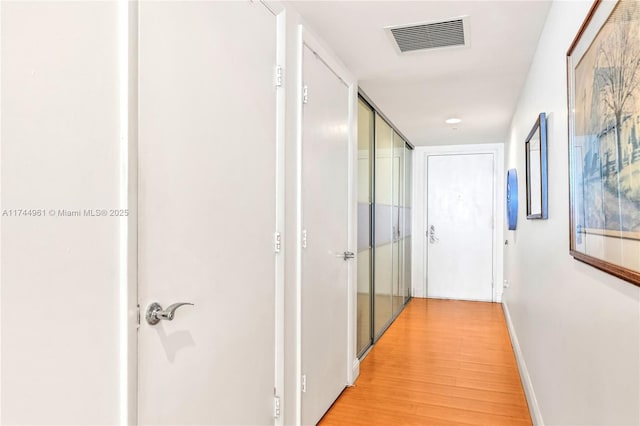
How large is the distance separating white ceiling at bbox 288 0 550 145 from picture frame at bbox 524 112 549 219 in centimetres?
52

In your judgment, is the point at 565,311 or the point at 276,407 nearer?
the point at 565,311

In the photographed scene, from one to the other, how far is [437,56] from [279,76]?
1.28 m

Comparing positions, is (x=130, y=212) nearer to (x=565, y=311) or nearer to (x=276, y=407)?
(x=276, y=407)

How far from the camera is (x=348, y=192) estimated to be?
302cm

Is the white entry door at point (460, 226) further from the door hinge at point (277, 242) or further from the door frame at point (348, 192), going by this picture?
the door hinge at point (277, 242)

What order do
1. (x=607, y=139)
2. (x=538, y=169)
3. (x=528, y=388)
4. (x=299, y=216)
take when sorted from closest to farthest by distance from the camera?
(x=607, y=139)
(x=299, y=216)
(x=538, y=169)
(x=528, y=388)

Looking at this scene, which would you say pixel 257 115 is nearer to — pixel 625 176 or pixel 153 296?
pixel 153 296

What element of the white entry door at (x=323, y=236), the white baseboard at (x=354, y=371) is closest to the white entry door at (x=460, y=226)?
the white baseboard at (x=354, y=371)

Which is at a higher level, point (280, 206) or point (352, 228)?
point (280, 206)

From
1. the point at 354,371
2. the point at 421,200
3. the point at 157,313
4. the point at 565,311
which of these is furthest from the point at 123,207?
the point at 421,200

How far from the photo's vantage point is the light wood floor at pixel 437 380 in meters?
2.61

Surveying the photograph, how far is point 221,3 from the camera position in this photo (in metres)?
1.56

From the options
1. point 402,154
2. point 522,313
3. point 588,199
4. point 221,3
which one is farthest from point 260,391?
point 402,154

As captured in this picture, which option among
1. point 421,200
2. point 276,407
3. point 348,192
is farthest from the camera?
point 421,200
